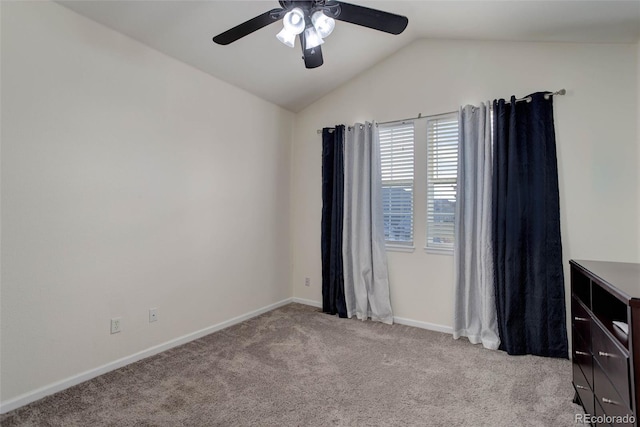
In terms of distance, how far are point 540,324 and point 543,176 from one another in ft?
3.91

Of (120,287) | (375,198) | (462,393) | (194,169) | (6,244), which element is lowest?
(462,393)

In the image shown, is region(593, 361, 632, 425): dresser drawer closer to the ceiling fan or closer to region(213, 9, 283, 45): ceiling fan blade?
the ceiling fan

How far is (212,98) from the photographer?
121 inches

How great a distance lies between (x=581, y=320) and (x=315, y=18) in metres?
2.18

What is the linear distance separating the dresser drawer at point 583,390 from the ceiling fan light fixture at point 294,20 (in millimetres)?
2363

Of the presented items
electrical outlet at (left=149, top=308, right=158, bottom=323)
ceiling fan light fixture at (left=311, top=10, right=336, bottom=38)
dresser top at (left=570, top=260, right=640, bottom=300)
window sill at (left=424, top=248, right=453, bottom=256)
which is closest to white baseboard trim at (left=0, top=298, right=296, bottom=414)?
electrical outlet at (left=149, top=308, right=158, bottom=323)

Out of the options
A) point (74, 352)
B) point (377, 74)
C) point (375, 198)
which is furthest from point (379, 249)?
point (74, 352)

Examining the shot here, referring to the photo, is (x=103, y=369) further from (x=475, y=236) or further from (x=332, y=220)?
(x=475, y=236)

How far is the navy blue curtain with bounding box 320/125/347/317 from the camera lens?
3637 mm

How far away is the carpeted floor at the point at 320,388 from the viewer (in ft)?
5.92

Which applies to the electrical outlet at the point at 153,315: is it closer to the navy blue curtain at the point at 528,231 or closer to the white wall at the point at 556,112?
the white wall at the point at 556,112

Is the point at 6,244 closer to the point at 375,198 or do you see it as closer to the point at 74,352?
the point at 74,352

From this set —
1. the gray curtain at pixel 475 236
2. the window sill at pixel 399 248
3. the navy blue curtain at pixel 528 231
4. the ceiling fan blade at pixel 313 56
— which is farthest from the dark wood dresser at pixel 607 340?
the ceiling fan blade at pixel 313 56

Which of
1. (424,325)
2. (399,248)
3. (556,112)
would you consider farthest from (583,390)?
(556,112)
